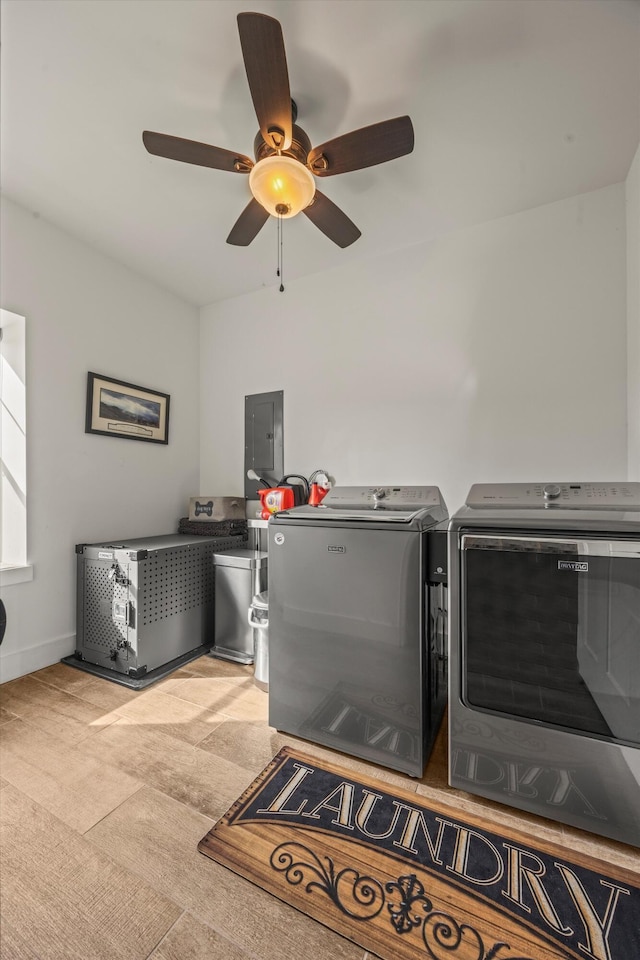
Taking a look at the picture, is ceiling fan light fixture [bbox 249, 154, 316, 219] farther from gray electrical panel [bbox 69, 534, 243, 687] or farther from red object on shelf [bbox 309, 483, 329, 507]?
gray electrical panel [bbox 69, 534, 243, 687]

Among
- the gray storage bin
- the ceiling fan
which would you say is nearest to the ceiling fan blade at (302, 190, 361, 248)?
the ceiling fan

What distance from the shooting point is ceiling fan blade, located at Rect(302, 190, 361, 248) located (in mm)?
1821

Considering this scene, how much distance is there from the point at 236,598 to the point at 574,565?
6.40 ft

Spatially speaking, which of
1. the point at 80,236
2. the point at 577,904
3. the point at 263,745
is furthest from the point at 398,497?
the point at 80,236

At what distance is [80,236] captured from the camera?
101 inches

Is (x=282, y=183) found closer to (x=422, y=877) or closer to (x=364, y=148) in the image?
(x=364, y=148)

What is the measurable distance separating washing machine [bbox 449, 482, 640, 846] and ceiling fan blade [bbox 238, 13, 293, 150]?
5.34ft

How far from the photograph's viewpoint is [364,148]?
1.53 metres

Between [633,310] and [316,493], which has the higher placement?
[633,310]

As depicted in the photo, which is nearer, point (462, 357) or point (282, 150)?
point (282, 150)

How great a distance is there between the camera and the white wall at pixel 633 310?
1.90 metres

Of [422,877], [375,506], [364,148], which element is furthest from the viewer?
[375,506]

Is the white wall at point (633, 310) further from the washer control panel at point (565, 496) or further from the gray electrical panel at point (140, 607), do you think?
the gray electrical panel at point (140, 607)

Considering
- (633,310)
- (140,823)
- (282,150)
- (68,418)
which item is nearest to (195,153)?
(282,150)
